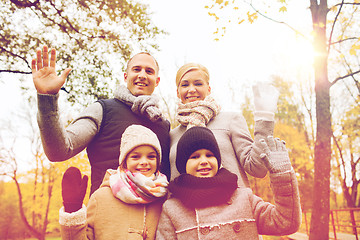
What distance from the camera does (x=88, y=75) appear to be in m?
7.64

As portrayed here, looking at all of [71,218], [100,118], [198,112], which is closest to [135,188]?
[71,218]

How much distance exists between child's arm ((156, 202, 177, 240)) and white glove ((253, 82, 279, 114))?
42.2 inches

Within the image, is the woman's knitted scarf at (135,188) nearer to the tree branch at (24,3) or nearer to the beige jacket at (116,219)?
the beige jacket at (116,219)

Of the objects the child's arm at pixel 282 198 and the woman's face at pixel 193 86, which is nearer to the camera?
the child's arm at pixel 282 198

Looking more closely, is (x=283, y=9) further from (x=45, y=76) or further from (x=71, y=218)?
(x=71, y=218)

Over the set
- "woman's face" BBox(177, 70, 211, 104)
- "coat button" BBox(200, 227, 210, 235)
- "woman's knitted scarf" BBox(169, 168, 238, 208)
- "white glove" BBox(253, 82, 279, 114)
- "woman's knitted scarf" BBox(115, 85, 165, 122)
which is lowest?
"coat button" BBox(200, 227, 210, 235)

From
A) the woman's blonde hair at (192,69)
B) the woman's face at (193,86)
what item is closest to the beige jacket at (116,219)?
the woman's face at (193,86)

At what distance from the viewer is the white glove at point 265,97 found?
189cm

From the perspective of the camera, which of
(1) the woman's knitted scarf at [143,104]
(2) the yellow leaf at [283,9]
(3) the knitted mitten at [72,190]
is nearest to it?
(3) the knitted mitten at [72,190]

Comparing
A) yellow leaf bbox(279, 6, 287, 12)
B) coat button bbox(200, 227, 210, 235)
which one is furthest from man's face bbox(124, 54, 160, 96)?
yellow leaf bbox(279, 6, 287, 12)

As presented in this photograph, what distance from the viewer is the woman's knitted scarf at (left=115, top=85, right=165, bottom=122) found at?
2408 millimetres

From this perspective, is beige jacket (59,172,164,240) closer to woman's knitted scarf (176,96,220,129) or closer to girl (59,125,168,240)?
girl (59,125,168,240)

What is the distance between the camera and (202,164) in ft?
6.61

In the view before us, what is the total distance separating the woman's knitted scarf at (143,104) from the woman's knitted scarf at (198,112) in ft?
0.94
